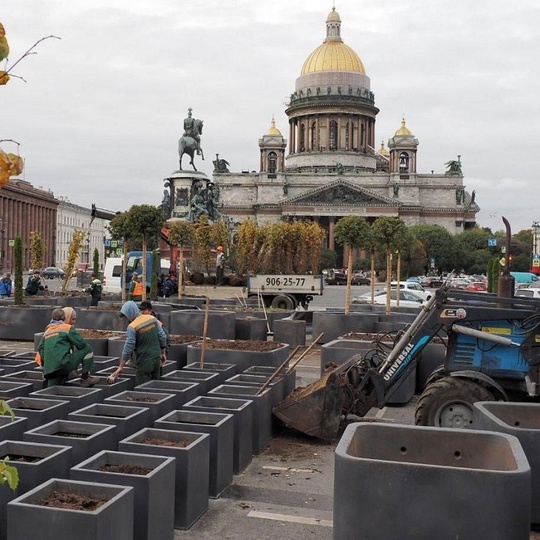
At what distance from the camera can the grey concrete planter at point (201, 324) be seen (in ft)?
57.3

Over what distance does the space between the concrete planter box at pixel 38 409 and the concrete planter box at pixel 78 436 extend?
18.0 inches

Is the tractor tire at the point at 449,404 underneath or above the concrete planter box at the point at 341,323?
underneath

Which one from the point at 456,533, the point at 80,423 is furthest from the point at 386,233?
the point at 456,533

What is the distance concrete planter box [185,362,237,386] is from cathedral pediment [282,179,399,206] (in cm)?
9038

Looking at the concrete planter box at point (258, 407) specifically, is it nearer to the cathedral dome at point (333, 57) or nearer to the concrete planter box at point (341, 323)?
the concrete planter box at point (341, 323)

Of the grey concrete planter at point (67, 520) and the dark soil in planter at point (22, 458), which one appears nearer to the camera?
the grey concrete planter at point (67, 520)

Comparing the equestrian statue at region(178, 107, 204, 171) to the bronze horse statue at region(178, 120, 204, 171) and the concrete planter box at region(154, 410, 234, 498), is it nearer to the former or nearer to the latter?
the bronze horse statue at region(178, 120, 204, 171)

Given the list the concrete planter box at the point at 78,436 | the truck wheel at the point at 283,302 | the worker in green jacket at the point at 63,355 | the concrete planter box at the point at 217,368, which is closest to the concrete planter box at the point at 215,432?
the concrete planter box at the point at 78,436

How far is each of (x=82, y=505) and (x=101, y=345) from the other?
9.01 metres

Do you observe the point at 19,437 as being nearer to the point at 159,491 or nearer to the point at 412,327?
the point at 159,491

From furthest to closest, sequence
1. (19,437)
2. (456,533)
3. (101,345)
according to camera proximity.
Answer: (101,345), (19,437), (456,533)

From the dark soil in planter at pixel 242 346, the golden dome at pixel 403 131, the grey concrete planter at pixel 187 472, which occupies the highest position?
the golden dome at pixel 403 131

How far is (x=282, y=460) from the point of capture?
29.0 feet

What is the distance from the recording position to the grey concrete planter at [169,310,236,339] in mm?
17453
